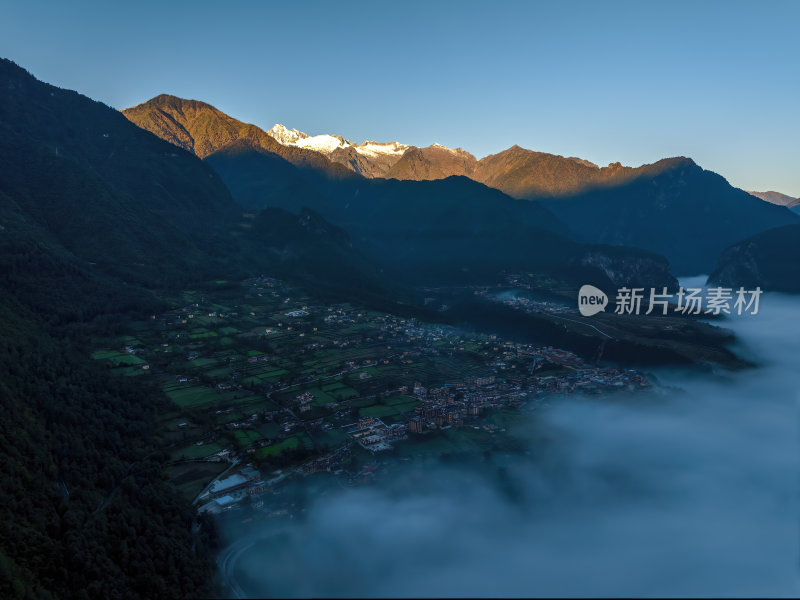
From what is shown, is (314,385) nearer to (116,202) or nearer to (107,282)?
(107,282)

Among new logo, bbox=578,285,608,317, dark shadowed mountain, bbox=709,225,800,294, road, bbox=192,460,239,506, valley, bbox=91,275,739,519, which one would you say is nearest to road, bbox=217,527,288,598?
valley, bbox=91,275,739,519

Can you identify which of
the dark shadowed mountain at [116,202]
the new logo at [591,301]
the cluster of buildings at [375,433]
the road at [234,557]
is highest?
the dark shadowed mountain at [116,202]

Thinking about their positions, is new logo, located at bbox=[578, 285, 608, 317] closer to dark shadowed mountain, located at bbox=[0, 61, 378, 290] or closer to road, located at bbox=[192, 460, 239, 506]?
dark shadowed mountain, located at bbox=[0, 61, 378, 290]

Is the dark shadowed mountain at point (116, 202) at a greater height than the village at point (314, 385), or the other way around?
the dark shadowed mountain at point (116, 202)

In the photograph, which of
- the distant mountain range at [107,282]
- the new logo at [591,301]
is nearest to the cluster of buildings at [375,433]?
the distant mountain range at [107,282]

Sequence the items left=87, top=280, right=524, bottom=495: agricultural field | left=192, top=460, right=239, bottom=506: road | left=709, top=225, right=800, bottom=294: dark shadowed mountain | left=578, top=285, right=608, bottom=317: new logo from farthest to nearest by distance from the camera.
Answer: left=709, top=225, right=800, bottom=294: dark shadowed mountain
left=578, top=285, right=608, bottom=317: new logo
left=87, top=280, right=524, bottom=495: agricultural field
left=192, top=460, right=239, bottom=506: road

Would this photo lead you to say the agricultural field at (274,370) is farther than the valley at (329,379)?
Yes

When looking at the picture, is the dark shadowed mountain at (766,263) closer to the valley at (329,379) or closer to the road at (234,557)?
the valley at (329,379)

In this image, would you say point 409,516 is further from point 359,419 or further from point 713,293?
Answer: point 713,293

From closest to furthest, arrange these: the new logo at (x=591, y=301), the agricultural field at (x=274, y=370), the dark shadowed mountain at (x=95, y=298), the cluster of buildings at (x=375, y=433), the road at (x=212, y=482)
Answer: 1. the dark shadowed mountain at (x=95, y=298)
2. the road at (x=212, y=482)
3. the agricultural field at (x=274, y=370)
4. the cluster of buildings at (x=375, y=433)
5. the new logo at (x=591, y=301)

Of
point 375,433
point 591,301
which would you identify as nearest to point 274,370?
point 375,433
